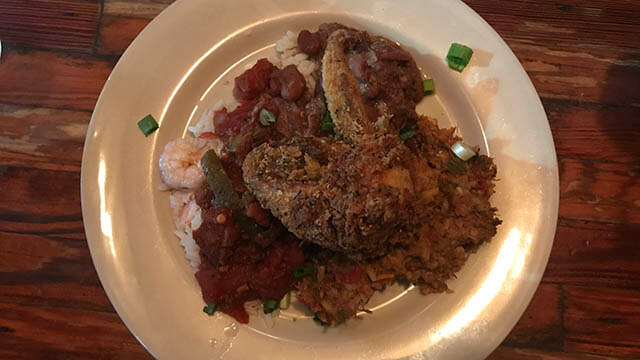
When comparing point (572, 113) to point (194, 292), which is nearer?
point (194, 292)

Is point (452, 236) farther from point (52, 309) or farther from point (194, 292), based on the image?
point (52, 309)

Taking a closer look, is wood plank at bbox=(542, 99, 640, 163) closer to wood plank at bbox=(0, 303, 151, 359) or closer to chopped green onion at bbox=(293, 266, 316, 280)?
chopped green onion at bbox=(293, 266, 316, 280)

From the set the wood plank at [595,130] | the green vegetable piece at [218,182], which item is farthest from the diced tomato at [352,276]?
the wood plank at [595,130]

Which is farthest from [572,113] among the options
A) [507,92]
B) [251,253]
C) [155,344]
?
[155,344]

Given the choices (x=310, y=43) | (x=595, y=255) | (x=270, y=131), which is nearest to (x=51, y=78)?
(x=270, y=131)

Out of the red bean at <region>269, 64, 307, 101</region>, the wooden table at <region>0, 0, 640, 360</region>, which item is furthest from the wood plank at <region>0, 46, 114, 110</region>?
the red bean at <region>269, 64, 307, 101</region>

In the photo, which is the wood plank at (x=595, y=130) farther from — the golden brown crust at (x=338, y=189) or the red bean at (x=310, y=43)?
the red bean at (x=310, y=43)

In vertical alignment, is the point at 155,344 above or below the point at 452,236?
below
